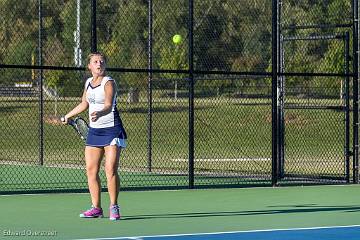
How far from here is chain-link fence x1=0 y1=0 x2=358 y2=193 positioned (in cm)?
2017

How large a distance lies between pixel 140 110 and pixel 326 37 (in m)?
12.6

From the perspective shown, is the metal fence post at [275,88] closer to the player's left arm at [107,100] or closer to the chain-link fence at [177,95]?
the chain-link fence at [177,95]

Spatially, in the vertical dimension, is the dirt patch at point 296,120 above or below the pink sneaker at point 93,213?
above

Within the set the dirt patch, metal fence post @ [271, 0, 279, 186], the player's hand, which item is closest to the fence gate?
the dirt patch

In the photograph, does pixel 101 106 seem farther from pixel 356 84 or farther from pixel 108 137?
pixel 356 84

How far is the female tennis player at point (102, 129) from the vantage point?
12531 millimetres

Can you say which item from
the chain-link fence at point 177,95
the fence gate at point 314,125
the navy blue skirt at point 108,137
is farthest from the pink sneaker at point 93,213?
the fence gate at point 314,125

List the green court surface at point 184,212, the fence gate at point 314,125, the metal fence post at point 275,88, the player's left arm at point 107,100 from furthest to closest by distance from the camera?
the fence gate at point 314,125
the metal fence post at point 275,88
the player's left arm at point 107,100
the green court surface at point 184,212

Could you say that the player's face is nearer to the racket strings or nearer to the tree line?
the racket strings

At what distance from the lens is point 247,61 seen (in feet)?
123

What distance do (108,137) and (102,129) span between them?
0.10 meters

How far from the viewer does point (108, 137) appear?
1255cm

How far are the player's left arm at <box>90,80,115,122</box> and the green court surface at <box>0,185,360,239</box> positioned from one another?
108cm

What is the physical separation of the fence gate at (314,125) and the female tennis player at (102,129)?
545 cm
